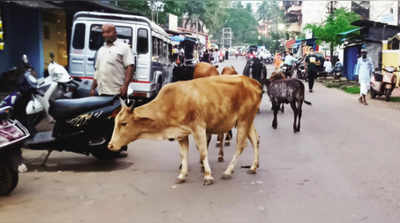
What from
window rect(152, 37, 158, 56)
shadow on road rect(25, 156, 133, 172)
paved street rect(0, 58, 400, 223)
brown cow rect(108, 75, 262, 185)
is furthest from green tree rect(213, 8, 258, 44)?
brown cow rect(108, 75, 262, 185)

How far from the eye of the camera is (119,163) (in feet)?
23.6

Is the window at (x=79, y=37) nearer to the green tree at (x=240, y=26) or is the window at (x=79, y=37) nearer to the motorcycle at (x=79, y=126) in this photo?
the motorcycle at (x=79, y=126)

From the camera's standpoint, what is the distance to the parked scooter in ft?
54.8

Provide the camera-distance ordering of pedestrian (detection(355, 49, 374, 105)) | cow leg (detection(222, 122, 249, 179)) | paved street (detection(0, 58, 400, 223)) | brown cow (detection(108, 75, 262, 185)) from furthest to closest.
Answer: pedestrian (detection(355, 49, 374, 105)) → cow leg (detection(222, 122, 249, 179)) → brown cow (detection(108, 75, 262, 185)) → paved street (detection(0, 58, 400, 223))

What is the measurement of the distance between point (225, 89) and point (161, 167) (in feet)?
5.20

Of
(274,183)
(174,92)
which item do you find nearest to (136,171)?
(174,92)

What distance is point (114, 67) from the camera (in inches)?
273

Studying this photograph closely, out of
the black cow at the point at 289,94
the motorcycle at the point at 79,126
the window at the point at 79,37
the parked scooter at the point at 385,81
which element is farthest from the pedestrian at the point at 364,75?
the motorcycle at the point at 79,126

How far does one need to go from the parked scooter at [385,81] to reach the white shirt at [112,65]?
1220 centimetres

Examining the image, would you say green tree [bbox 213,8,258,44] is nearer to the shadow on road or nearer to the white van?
the white van

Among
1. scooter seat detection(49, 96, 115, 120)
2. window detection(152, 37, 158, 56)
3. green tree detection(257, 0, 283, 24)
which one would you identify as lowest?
scooter seat detection(49, 96, 115, 120)

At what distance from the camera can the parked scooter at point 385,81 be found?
1670cm

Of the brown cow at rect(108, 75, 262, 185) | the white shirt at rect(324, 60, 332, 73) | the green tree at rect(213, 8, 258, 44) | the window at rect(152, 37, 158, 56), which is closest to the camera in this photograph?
the brown cow at rect(108, 75, 262, 185)

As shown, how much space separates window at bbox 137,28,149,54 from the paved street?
5.08m
